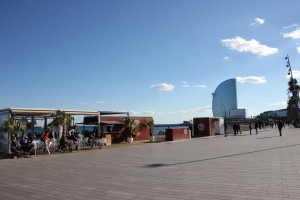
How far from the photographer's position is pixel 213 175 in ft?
33.7

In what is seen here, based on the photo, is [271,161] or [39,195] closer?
[39,195]

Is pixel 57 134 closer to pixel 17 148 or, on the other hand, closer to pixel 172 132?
pixel 17 148

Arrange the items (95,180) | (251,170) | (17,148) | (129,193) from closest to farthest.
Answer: (129,193) < (95,180) < (251,170) < (17,148)

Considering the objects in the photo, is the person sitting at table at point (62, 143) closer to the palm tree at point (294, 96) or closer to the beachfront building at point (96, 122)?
the beachfront building at point (96, 122)

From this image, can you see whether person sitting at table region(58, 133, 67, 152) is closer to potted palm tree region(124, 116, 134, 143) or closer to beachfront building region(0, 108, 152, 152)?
beachfront building region(0, 108, 152, 152)

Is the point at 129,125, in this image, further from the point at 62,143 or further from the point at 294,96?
the point at 294,96

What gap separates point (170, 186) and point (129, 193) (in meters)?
1.26

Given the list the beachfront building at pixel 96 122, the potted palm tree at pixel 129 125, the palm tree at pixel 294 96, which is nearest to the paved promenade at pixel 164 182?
the beachfront building at pixel 96 122

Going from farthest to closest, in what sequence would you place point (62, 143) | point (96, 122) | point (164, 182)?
1. point (96, 122)
2. point (62, 143)
3. point (164, 182)

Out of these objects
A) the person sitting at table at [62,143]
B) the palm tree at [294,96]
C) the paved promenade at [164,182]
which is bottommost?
the paved promenade at [164,182]

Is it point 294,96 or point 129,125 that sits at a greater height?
point 294,96

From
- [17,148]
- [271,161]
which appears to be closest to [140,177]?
[271,161]

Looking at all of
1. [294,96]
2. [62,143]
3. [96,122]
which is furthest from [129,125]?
[294,96]

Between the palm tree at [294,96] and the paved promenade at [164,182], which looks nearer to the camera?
the paved promenade at [164,182]
